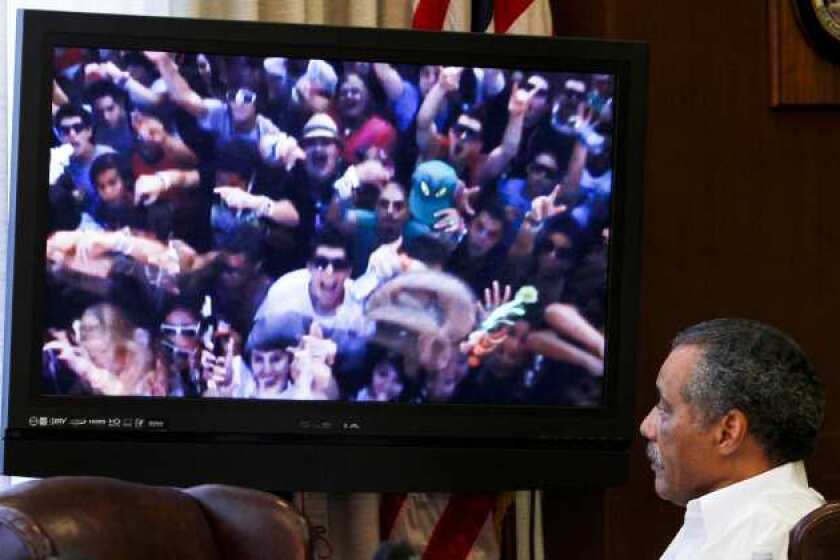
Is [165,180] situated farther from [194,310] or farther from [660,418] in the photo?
[660,418]

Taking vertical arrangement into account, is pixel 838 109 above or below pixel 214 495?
above

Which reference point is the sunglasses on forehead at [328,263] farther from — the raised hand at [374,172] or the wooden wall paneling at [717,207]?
the wooden wall paneling at [717,207]

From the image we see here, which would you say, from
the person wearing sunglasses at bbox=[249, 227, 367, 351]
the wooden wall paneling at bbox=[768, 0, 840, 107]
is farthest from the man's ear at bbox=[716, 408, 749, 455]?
the wooden wall paneling at bbox=[768, 0, 840, 107]

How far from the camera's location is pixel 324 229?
3.85 meters

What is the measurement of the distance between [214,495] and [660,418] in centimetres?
92

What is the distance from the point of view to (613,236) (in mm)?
3971

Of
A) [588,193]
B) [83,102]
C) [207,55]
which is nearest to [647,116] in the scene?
[588,193]

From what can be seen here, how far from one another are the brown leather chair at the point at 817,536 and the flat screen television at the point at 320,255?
4.19 ft

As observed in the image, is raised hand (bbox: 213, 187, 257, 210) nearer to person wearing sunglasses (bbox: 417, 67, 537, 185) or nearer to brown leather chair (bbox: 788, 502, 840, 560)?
person wearing sunglasses (bbox: 417, 67, 537, 185)

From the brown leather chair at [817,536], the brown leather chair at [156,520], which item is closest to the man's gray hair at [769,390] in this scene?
the brown leather chair at [817,536]

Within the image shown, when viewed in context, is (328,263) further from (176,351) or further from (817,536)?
(817,536)

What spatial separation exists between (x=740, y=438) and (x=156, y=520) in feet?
3.65

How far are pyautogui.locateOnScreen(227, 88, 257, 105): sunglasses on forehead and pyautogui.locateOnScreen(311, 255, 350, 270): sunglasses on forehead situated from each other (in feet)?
1.25

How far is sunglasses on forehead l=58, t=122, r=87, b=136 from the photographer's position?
12.4ft
